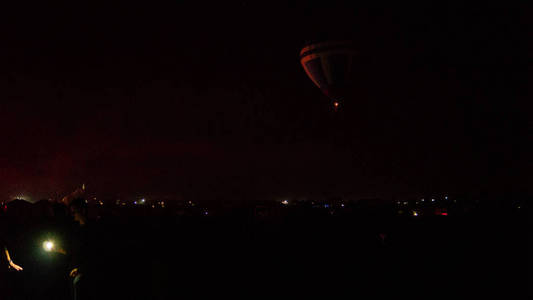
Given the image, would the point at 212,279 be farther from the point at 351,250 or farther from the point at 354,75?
the point at 354,75

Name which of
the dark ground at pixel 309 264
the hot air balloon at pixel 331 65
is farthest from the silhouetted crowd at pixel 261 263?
the hot air balloon at pixel 331 65

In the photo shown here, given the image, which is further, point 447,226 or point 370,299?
point 447,226

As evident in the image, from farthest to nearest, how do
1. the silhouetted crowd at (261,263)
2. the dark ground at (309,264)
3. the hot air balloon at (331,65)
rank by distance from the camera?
the hot air balloon at (331,65)
the dark ground at (309,264)
the silhouetted crowd at (261,263)

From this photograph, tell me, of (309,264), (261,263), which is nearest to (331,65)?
(309,264)

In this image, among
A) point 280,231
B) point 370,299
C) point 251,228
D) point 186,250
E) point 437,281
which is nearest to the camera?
point 370,299

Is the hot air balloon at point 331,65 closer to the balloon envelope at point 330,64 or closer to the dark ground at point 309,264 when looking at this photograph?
the balloon envelope at point 330,64

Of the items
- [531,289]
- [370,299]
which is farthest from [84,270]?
[531,289]

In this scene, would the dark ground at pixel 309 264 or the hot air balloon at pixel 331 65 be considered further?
the hot air balloon at pixel 331 65

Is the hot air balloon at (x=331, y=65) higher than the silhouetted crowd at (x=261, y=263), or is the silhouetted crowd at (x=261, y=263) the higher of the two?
the hot air balloon at (x=331, y=65)

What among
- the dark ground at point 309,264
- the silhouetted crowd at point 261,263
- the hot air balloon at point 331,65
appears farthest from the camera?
the hot air balloon at point 331,65
